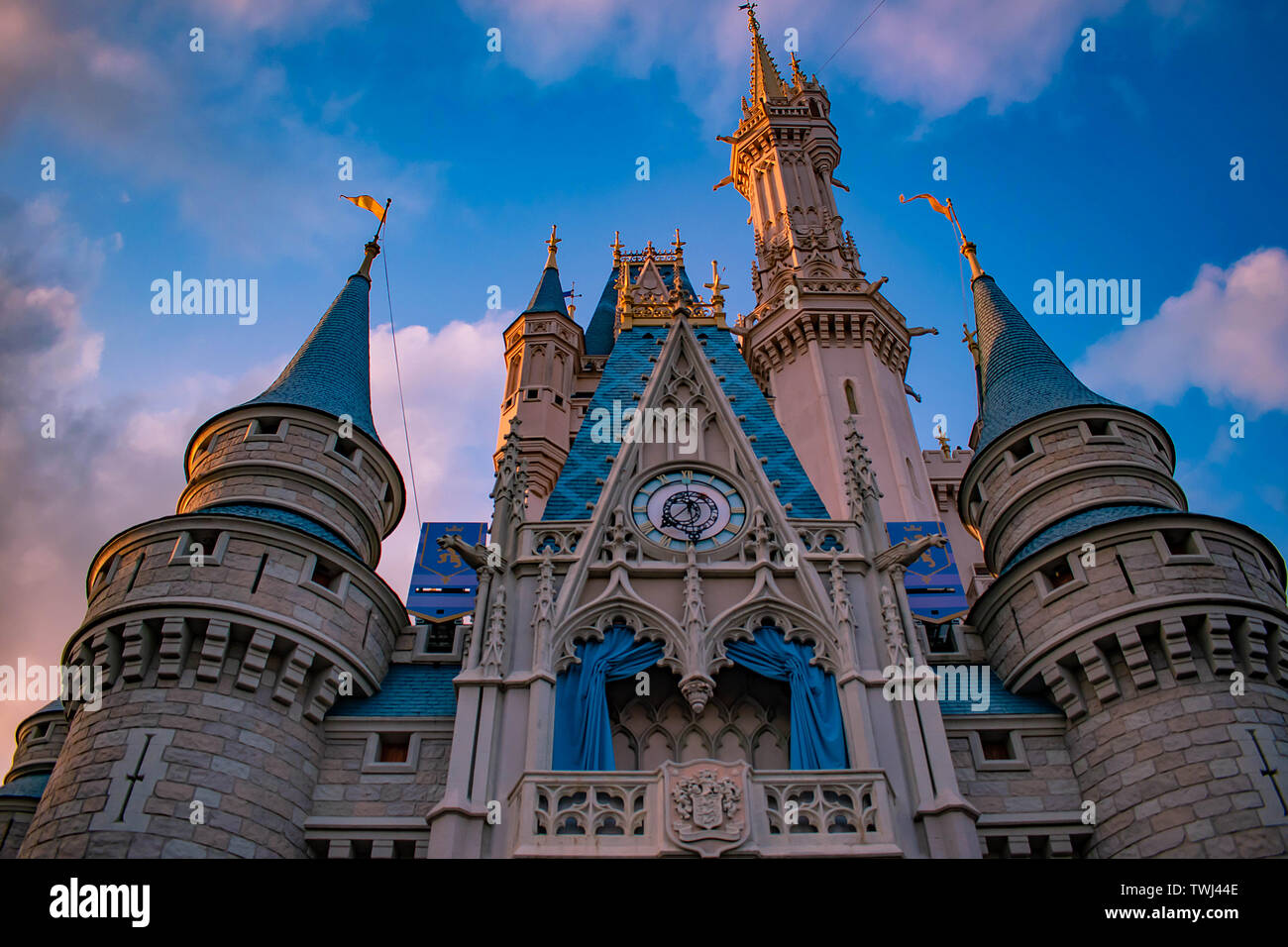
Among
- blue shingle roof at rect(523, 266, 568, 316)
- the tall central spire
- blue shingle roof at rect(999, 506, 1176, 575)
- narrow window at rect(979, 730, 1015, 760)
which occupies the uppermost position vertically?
the tall central spire

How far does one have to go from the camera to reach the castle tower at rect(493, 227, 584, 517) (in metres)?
35.0

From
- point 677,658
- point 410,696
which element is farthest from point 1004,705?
point 410,696

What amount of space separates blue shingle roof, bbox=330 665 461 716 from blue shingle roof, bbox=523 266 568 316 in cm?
2276

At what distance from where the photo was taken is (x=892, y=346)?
37.6 m

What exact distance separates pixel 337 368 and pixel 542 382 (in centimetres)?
1480

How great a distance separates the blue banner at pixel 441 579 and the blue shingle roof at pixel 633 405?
262 cm

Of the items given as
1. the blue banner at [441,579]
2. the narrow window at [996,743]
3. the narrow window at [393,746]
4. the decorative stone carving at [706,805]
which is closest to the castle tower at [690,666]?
the decorative stone carving at [706,805]

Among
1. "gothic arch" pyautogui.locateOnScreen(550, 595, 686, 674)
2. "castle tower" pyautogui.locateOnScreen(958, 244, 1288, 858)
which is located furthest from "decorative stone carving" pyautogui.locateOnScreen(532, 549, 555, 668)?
"castle tower" pyautogui.locateOnScreen(958, 244, 1288, 858)

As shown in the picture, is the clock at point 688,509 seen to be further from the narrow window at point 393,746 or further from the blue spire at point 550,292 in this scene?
the blue spire at point 550,292

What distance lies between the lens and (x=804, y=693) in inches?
666

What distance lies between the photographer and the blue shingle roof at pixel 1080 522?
62.4ft

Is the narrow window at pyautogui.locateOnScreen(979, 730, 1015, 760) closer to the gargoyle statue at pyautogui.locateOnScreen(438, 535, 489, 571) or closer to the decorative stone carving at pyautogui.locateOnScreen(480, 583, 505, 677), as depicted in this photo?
the decorative stone carving at pyautogui.locateOnScreen(480, 583, 505, 677)

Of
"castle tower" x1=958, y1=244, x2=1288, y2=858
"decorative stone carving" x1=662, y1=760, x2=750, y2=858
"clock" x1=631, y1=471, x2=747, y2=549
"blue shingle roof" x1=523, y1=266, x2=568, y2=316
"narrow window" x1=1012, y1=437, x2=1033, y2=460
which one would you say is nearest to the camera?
"decorative stone carving" x1=662, y1=760, x2=750, y2=858

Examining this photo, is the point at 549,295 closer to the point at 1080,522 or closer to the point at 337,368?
the point at 337,368
